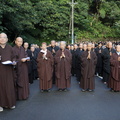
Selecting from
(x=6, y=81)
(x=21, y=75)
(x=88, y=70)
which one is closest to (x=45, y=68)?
(x=21, y=75)

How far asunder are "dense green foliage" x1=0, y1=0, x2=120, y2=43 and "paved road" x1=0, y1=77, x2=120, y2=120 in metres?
9.13

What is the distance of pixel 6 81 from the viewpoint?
173 inches

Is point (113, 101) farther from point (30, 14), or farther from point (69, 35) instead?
point (69, 35)

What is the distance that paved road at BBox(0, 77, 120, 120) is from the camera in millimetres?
4215

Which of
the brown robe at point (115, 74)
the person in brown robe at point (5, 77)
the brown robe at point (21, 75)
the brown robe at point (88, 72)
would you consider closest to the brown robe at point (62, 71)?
the brown robe at point (88, 72)

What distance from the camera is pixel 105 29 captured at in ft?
88.7

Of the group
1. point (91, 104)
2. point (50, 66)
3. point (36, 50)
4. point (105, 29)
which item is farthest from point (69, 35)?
point (91, 104)

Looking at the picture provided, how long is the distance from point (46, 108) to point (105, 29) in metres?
24.7

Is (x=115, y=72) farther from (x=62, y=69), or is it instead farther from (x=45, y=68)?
(x=45, y=68)

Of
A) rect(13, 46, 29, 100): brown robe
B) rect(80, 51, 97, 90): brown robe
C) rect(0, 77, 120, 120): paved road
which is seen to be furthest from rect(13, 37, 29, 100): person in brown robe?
rect(80, 51, 97, 90): brown robe

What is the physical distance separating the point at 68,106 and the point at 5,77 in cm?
209

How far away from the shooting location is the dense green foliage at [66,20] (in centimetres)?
1786

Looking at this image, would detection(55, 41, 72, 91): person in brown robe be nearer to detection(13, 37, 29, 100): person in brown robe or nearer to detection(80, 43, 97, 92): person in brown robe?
detection(80, 43, 97, 92): person in brown robe

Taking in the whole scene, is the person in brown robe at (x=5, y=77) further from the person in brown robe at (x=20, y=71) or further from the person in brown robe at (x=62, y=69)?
the person in brown robe at (x=62, y=69)
